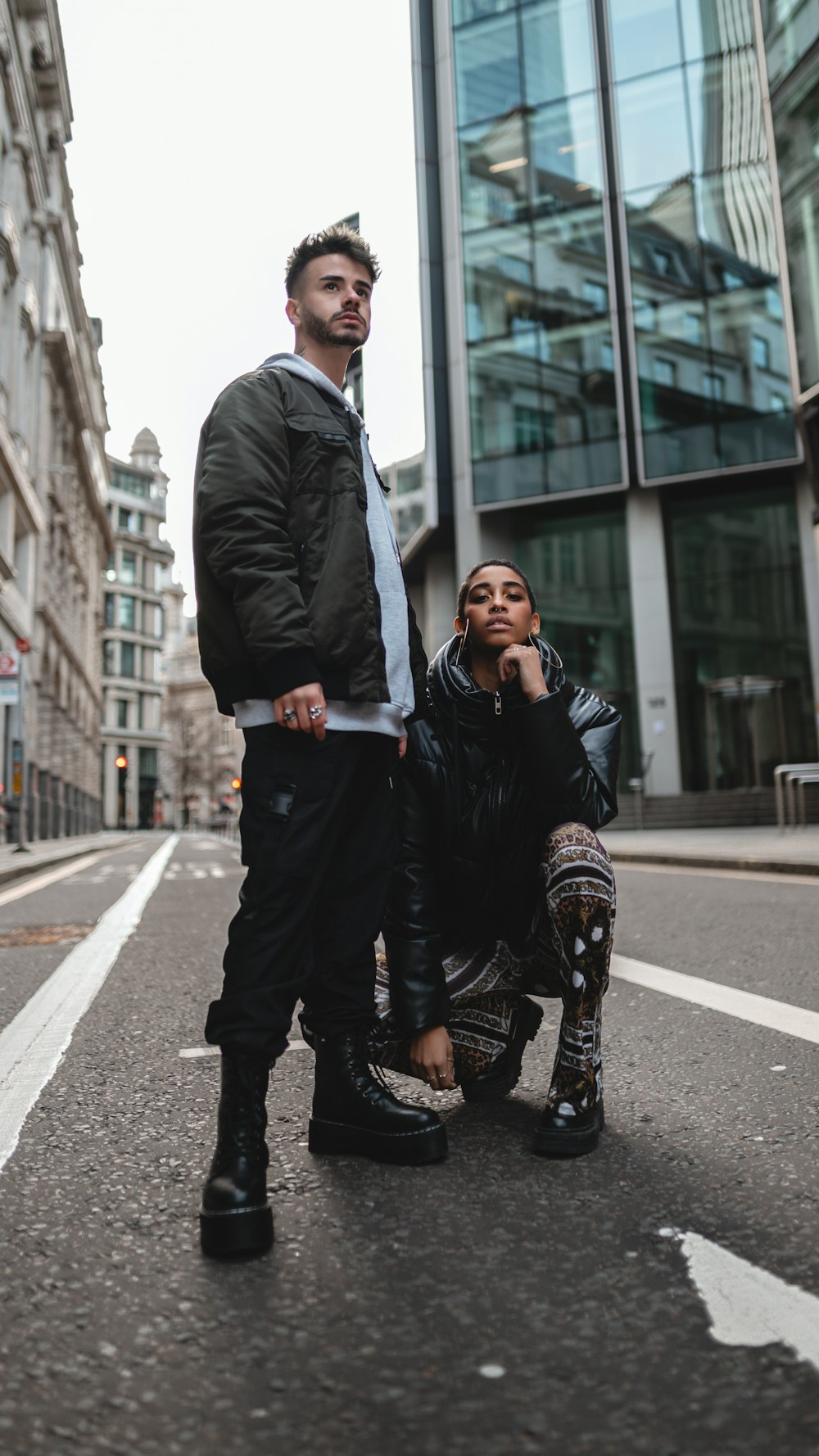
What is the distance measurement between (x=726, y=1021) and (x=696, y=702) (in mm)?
24092

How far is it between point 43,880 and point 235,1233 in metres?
12.7

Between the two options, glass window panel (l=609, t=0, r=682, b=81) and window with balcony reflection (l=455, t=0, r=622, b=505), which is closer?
glass window panel (l=609, t=0, r=682, b=81)

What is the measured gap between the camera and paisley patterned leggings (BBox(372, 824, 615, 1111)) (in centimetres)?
244

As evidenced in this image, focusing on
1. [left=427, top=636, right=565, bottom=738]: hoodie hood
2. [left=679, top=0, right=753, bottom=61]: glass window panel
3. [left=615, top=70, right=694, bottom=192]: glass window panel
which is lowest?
[left=427, top=636, right=565, bottom=738]: hoodie hood

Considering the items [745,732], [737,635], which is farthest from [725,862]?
[737,635]

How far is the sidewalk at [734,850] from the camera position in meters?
10.6

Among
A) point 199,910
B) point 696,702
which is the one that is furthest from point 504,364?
point 199,910

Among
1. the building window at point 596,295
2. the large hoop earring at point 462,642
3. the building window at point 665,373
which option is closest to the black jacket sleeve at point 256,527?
the large hoop earring at point 462,642

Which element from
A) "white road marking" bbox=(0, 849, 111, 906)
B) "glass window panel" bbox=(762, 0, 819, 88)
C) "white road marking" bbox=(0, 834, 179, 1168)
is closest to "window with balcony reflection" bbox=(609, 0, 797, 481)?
"glass window panel" bbox=(762, 0, 819, 88)

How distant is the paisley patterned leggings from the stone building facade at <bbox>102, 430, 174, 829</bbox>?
9093 centimetres

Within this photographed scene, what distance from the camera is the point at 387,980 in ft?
8.68

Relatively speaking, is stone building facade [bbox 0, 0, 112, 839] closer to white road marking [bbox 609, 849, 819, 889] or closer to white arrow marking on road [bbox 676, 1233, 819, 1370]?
white road marking [bbox 609, 849, 819, 889]

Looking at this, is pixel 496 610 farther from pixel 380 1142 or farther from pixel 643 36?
pixel 643 36

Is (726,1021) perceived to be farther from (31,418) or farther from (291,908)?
(31,418)
